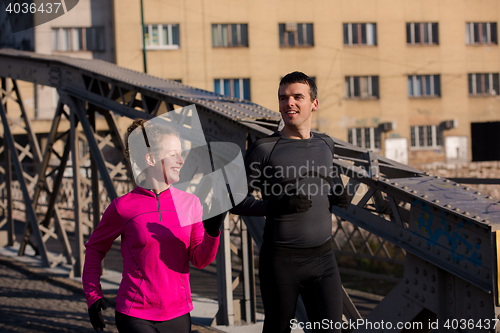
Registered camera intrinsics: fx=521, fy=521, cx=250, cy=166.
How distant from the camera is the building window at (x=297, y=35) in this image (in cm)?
2936

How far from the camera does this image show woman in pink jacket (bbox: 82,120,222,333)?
2736mm

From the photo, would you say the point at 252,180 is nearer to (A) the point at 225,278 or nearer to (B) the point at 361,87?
(A) the point at 225,278

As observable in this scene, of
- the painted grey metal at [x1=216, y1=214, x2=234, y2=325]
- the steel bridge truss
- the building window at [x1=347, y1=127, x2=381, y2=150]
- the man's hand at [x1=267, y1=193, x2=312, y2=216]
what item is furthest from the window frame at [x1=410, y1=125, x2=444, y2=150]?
the man's hand at [x1=267, y1=193, x2=312, y2=216]

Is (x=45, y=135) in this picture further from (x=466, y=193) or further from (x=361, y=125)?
(x=466, y=193)

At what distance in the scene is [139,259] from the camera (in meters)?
2.76

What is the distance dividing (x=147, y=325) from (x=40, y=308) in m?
5.98

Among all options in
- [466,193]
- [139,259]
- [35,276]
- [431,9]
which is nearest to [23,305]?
[35,276]

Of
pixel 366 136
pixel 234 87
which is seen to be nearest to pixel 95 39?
pixel 234 87

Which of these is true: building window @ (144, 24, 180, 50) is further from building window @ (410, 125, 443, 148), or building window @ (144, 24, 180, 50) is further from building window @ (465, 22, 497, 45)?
building window @ (465, 22, 497, 45)

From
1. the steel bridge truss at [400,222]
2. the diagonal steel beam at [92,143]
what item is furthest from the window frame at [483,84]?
the steel bridge truss at [400,222]

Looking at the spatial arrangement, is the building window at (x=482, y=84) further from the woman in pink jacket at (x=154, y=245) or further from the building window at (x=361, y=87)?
the woman in pink jacket at (x=154, y=245)

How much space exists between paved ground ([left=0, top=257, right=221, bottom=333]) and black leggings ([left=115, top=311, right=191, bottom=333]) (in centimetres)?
387

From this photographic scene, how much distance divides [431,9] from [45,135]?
23.5 metres

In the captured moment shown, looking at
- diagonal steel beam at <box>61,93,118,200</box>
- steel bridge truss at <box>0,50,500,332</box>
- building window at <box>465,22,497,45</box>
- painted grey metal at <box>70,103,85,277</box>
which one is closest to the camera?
steel bridge truss at <box>0,50,500,332</box>
